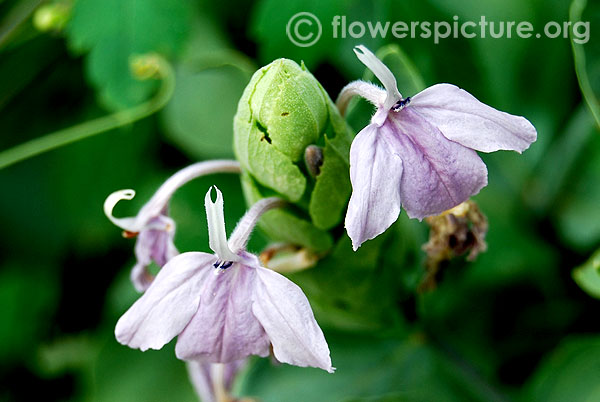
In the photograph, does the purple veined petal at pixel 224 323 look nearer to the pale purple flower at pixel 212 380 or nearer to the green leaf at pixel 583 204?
the pale purple flower at pixel 212 380

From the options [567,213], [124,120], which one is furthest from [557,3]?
[124,120]

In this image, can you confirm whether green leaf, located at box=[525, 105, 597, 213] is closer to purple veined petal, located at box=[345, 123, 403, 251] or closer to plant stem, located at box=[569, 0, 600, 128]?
plant stem, located at box=[569, 0, 600, 128]

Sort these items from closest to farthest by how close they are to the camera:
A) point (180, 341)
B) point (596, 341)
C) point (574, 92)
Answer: point (180, 341), point (596, 341), point (574, 92)

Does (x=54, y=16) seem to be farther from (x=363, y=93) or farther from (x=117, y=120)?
(x=363, y=93)

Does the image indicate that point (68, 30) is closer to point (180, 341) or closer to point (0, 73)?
point (0, 73)

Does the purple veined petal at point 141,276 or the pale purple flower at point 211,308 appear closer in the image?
the pale purple flower at point 211,308

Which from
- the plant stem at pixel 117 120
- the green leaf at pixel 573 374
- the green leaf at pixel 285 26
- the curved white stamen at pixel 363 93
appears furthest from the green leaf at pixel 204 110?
the green leaf at pixel 573 374

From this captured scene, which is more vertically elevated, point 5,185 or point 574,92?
point 574,92
